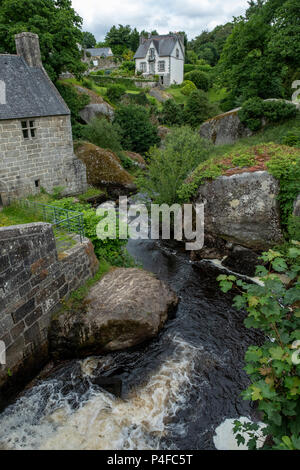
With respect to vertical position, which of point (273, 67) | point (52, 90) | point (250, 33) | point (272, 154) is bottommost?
point (272, 154)

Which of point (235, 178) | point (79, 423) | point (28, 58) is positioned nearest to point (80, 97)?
point (28, 58)

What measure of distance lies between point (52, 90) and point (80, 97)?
11251 millimetres

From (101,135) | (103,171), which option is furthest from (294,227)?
(101,135)

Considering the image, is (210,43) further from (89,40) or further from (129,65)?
(89,40)

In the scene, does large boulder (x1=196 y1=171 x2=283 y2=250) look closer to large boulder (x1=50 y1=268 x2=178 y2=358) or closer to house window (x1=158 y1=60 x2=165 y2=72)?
large boulder (x1=50 y1=268 x2=178 y2=358)

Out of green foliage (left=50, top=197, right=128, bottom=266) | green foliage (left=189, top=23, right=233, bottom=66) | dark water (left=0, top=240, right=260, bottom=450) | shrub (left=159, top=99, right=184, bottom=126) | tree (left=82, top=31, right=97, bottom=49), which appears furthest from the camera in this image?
tree (left=82, top=31, right=97, bottom=49)

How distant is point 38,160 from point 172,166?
7.87 meters

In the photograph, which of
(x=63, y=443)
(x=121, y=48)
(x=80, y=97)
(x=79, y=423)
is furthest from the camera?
(x=121, y=48)

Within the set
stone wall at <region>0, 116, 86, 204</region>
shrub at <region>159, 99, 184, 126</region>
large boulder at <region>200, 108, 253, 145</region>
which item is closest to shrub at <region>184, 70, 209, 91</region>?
shrub at <region>159, 99, 184, 126</region>

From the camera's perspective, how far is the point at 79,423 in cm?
672

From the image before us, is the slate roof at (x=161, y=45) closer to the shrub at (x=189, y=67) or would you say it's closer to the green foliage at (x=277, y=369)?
the shrub at (x=189, y=67)

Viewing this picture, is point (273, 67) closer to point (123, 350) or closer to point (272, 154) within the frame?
point (272, 154)

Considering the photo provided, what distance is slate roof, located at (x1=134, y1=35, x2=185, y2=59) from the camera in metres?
53.8

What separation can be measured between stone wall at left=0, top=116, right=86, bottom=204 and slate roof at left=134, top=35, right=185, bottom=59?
43272 mm
